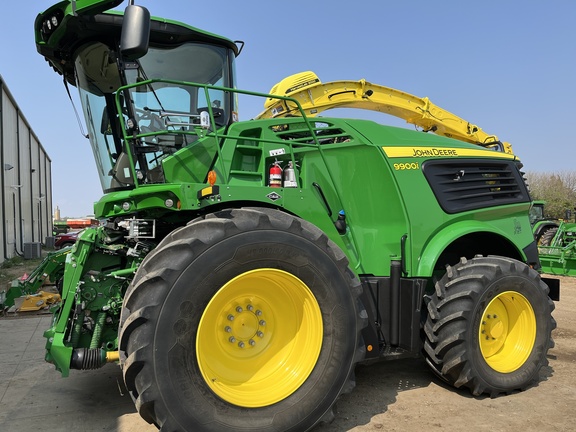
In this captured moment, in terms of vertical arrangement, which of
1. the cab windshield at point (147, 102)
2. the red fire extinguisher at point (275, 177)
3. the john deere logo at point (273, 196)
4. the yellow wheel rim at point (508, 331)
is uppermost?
the cab windshield at point (147, 102)

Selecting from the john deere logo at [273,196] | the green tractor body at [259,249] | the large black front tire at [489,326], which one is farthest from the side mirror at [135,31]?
the large black front tire at [489,326]

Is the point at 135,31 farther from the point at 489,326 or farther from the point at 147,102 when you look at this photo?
the point at 489,326

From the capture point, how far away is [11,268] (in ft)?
54.2

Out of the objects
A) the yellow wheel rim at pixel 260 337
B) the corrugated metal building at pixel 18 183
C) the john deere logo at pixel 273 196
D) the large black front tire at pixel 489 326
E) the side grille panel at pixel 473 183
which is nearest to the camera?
the yellow wheel rim at pixel 260 337

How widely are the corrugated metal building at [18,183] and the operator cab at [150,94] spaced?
1559 centimetres

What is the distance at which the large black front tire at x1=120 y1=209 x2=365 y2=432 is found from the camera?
264 centimetres

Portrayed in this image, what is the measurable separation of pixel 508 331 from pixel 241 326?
2.62m

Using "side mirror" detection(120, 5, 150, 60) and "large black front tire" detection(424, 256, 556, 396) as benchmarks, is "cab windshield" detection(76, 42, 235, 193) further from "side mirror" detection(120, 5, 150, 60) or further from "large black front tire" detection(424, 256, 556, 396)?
"large black front tire" detection(424, 256, 556, 396)

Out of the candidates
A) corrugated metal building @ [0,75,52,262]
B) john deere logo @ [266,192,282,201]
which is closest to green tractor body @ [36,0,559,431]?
john deere logo @ [266,192,282,201]

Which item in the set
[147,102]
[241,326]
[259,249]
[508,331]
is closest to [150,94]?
[147,102]

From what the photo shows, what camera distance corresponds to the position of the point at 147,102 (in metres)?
3.71

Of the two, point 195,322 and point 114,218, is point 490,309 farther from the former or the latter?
point 114,218

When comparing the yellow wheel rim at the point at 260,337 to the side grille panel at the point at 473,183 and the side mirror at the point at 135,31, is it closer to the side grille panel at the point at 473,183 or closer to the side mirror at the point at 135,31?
the side mirror at the point at 135,31

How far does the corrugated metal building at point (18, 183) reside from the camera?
1797 cm
